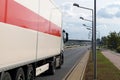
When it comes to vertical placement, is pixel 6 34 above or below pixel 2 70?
above

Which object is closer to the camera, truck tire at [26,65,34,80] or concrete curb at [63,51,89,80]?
truck tire at [26,65,34,80]

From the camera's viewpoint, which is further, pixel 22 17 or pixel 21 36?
pixel 22 17

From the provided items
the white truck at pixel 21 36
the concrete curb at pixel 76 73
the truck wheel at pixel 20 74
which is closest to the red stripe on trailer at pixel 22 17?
the white truck at pixel 21 36

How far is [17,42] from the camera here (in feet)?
37.8

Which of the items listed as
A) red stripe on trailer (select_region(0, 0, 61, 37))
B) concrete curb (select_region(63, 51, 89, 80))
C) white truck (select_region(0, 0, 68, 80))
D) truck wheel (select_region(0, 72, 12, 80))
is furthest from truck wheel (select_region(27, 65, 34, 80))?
concrete curb (select_region(63, 51, 89, 80))

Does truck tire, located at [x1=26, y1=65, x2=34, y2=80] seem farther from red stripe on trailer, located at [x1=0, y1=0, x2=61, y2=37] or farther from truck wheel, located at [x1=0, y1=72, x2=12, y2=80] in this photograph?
truck wheel, located at [x1=0, y1=72, x2=12, y2=80]

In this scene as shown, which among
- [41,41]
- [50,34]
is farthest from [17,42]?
[50,34]

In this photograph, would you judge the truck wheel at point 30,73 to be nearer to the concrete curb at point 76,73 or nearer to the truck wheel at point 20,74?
the truck wheel at point 20,74

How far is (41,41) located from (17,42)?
15.5 feet

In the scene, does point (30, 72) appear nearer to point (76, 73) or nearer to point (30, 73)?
point (30, 73)

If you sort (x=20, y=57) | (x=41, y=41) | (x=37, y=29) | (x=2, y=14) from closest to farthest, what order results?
(x=2, y=14)
(x=20, y=57)
(x=37, y=29)
(x=41, y=41)

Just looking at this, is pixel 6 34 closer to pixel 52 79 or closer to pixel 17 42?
pixel 17 42

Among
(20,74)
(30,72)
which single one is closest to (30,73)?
(30,72)

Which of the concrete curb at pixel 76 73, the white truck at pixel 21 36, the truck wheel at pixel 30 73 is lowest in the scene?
the concrete curb at pixel 76 73
